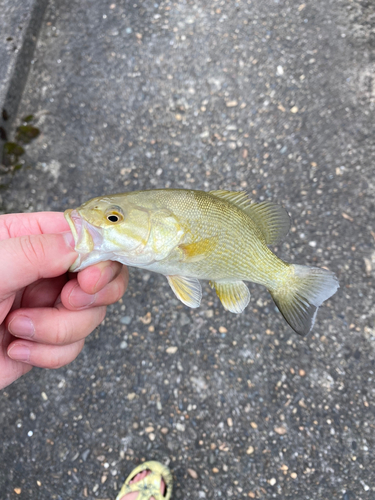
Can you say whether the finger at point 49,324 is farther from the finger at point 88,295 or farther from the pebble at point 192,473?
the pebble at point 192,473

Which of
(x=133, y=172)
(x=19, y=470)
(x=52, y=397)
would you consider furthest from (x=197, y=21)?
(x=19, y=470)

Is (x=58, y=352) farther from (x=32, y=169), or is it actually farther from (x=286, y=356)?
(x=32, y=169)

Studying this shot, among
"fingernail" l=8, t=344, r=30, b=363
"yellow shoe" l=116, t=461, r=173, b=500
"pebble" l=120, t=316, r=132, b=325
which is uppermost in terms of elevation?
"fingernail" l=8, t=344, r=30, b=363

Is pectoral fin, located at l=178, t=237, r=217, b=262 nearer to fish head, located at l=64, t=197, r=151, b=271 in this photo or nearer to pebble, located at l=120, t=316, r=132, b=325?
fish head, located at l=64, t=197, r=151, b=271

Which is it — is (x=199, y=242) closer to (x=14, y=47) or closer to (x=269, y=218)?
(x=269, y=218)

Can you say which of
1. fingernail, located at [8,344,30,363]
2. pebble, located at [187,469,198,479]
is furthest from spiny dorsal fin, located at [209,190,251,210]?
pebble, located at [187,469,198,479]

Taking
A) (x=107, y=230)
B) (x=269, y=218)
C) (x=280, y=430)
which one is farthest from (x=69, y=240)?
(x=280, y=430)

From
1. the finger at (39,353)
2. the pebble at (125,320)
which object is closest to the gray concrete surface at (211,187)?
the pebble at (125,320)
